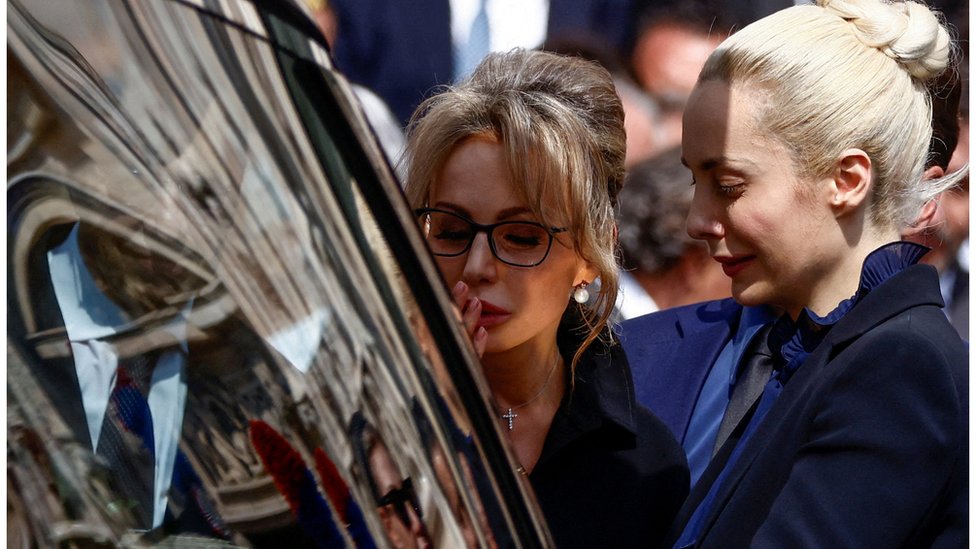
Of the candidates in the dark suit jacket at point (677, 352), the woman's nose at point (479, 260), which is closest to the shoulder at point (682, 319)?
the dark suit jacket at point (677, 352)

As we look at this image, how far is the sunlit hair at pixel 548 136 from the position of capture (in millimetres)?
1659

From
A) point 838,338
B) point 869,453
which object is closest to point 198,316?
point 869,453

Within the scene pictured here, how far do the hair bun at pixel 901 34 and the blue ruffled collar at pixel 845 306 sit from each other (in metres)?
0.25

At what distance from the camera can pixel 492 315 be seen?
5.52 ft

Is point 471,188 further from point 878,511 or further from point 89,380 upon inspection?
point 89,380

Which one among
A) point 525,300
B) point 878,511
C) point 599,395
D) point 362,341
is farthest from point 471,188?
point 362,341

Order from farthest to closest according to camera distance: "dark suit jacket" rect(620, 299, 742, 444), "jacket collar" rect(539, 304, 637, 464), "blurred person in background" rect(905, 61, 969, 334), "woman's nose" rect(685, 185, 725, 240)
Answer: "blurred person in background" rect(905, 61, 969, 334), "dark suit jacket" rect(620, 299, 742, 444), "jacket collar" rect(539, 304, 637, 464), "woman's nose" rect(685, 185, 725, 240)

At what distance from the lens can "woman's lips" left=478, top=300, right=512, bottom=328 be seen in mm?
1680

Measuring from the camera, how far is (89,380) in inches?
22.4

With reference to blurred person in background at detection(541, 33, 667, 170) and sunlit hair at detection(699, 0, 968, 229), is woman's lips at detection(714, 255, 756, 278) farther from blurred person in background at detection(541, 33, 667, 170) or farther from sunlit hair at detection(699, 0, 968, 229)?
blurred person in background at detection(541, 33, 667, 170)

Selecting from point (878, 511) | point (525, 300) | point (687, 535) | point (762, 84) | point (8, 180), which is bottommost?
point (687, 535)

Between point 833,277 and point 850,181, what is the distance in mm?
131

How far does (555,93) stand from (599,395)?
543mm

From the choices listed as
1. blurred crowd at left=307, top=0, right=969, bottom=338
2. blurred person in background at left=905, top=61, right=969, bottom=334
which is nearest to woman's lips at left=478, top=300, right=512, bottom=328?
blurred crowd at left=307, top=0, right=969, bottom=338
